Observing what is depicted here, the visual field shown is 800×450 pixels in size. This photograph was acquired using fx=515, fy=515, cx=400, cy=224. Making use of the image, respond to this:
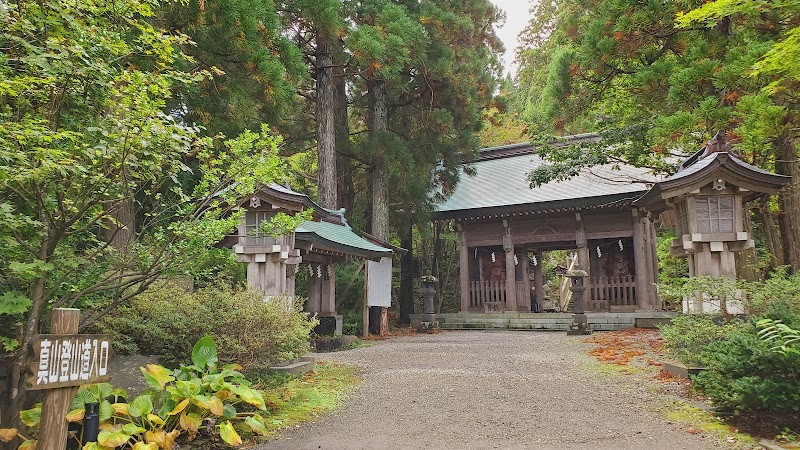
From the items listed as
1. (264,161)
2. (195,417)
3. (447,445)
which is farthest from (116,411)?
(447,445)

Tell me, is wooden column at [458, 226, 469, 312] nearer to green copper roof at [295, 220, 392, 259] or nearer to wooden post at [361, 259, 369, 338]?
green copper roof at [295, 220, 392, 259]

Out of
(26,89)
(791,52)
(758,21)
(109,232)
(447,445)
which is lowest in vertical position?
(447,445)

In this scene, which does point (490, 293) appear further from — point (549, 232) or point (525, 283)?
point (549, 232)

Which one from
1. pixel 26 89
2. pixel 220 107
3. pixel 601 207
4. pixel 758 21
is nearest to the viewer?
pixel 26 89

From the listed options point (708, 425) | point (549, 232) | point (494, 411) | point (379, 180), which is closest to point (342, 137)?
point (379, 180)

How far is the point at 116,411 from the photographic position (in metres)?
→ 4.29

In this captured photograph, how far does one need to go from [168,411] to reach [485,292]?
571 inches

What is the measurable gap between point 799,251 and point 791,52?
3.67 metres

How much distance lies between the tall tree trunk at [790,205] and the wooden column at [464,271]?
10798 millimetres

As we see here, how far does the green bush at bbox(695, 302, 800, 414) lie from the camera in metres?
4.34

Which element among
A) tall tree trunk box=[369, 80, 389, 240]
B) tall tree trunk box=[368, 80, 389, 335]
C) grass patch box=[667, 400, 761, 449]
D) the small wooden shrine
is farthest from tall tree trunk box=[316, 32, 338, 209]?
grass patch box=[667, 400, 761, 449]

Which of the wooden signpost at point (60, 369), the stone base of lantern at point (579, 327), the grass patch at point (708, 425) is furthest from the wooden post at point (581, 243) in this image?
the wooden signpost at point (60, 369)

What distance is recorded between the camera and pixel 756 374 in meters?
4.59

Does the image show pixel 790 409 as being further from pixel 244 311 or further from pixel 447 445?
pixel 244 311
